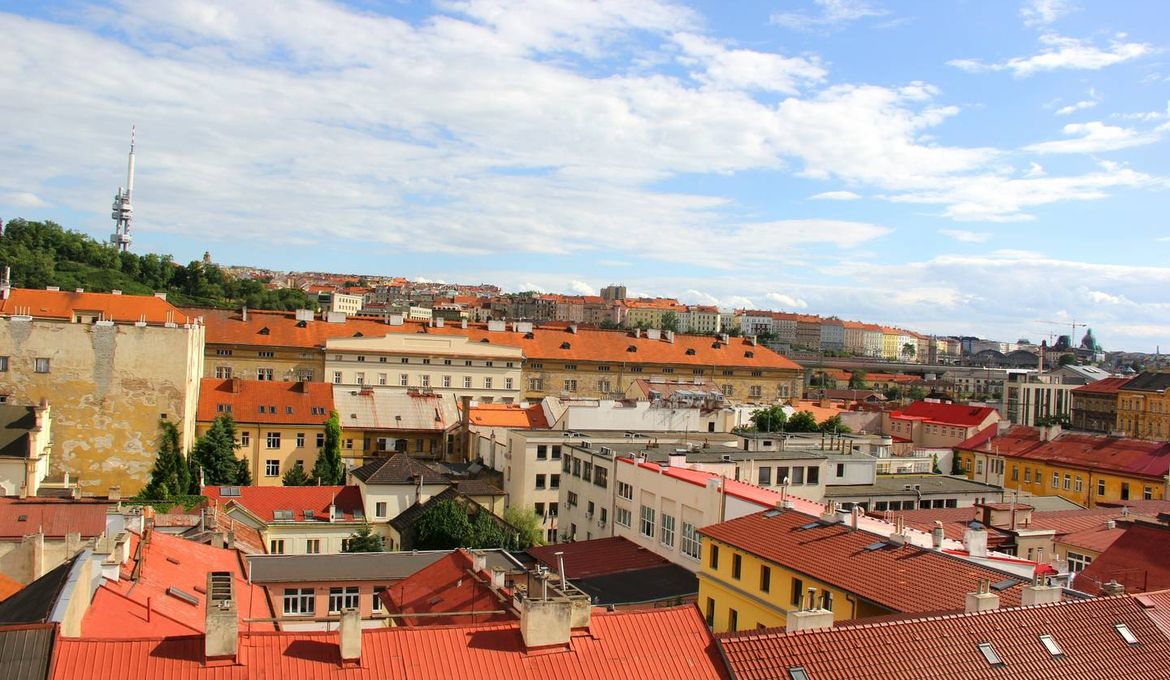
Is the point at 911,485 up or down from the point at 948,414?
down

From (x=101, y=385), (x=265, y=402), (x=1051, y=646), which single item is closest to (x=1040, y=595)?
(x=1051, y=646)

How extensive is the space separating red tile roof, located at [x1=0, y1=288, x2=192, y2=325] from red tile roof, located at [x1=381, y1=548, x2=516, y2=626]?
4192 centimetres

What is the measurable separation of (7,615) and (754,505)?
54.7 ft

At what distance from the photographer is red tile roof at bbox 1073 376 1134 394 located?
87856 millimetres

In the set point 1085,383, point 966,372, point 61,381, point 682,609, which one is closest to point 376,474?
point 61,381

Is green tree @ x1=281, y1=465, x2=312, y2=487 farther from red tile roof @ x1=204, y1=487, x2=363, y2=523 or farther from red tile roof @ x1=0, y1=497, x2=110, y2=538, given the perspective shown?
red tile roof @ x1=0, y1=497, x2=110, y2=538

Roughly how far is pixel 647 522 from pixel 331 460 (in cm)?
2507

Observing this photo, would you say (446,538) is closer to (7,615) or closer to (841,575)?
(841,575)

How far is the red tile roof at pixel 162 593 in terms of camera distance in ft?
46.6

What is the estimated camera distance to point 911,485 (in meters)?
38.8

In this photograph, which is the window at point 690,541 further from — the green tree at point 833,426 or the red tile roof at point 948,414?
the red tile roof at point 948,414

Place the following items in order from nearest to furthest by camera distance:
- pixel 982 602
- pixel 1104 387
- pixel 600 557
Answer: pixel 982 602
pixel 600 557
pixel 1104 387

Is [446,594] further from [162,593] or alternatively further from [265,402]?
[265,402]

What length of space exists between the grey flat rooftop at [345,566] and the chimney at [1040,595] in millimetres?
13682
